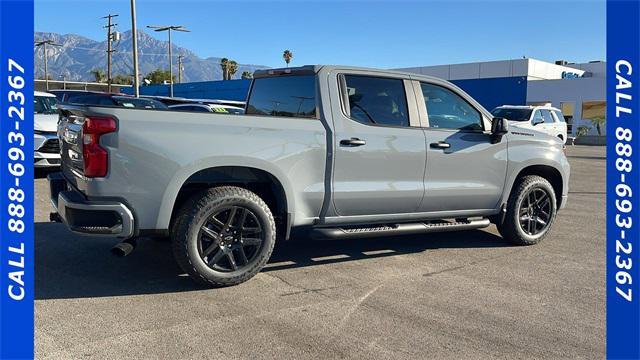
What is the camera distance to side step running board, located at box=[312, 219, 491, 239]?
495cm

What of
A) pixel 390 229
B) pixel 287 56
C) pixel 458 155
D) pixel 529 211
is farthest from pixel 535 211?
pixel 287 56

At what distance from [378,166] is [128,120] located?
231cm

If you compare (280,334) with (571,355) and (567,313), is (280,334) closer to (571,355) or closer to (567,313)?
(571,355)

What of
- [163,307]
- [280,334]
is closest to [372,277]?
[280,334]

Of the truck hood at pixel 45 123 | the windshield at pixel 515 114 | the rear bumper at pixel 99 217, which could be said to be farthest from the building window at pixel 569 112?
the rear bumper at pixel 99 217

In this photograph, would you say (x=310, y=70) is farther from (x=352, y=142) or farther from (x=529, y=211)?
(x=529, y=211)

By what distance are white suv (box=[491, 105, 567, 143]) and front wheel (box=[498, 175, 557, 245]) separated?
12.6m

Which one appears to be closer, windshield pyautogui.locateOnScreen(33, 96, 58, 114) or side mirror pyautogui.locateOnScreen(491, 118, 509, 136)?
side mirror pyautogui.locateOnScreen(491, 118, 509, 136)

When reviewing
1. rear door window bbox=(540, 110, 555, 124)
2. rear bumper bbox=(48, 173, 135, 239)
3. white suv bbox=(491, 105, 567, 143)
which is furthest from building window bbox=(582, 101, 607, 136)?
rear bumper bbox=(48, 173, 135, 239)

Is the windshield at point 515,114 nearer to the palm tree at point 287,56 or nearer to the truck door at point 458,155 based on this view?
the truck door at point 458,155

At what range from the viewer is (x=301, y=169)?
4.80 m

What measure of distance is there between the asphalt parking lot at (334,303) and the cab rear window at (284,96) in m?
1.53

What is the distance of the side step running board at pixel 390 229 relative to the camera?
4.95m

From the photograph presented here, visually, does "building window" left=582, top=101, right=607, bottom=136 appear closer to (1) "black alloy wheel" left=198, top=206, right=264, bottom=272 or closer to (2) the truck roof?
(2) the truck roof
